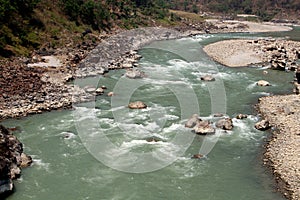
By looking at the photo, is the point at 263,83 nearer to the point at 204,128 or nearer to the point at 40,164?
the point at 204,128

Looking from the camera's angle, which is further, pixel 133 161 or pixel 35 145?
pixel 35 145

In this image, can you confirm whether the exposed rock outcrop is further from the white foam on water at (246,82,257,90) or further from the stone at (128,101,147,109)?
the white foam on water at (246,82,257,90)

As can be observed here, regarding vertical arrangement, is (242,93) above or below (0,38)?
below

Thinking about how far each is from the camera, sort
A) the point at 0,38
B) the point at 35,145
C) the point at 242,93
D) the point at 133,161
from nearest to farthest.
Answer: the point at 133,161, the point at 35,145, the point at 242,93, the point at 0,38

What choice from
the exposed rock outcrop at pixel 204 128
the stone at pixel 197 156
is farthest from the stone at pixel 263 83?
the stone at pixel 197 156

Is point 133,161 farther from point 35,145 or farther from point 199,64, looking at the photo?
point 199,64

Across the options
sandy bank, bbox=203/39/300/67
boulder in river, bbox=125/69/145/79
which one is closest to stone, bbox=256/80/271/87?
sandy bank, bbox=203/39/300/67

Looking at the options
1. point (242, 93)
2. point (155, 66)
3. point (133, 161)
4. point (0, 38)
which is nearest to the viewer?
point (133, 161)

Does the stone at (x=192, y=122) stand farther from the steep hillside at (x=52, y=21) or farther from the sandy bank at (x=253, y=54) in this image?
the steep hillside at (x=52, y=21)

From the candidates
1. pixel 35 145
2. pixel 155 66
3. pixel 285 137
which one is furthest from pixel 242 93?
pixel 35 145
